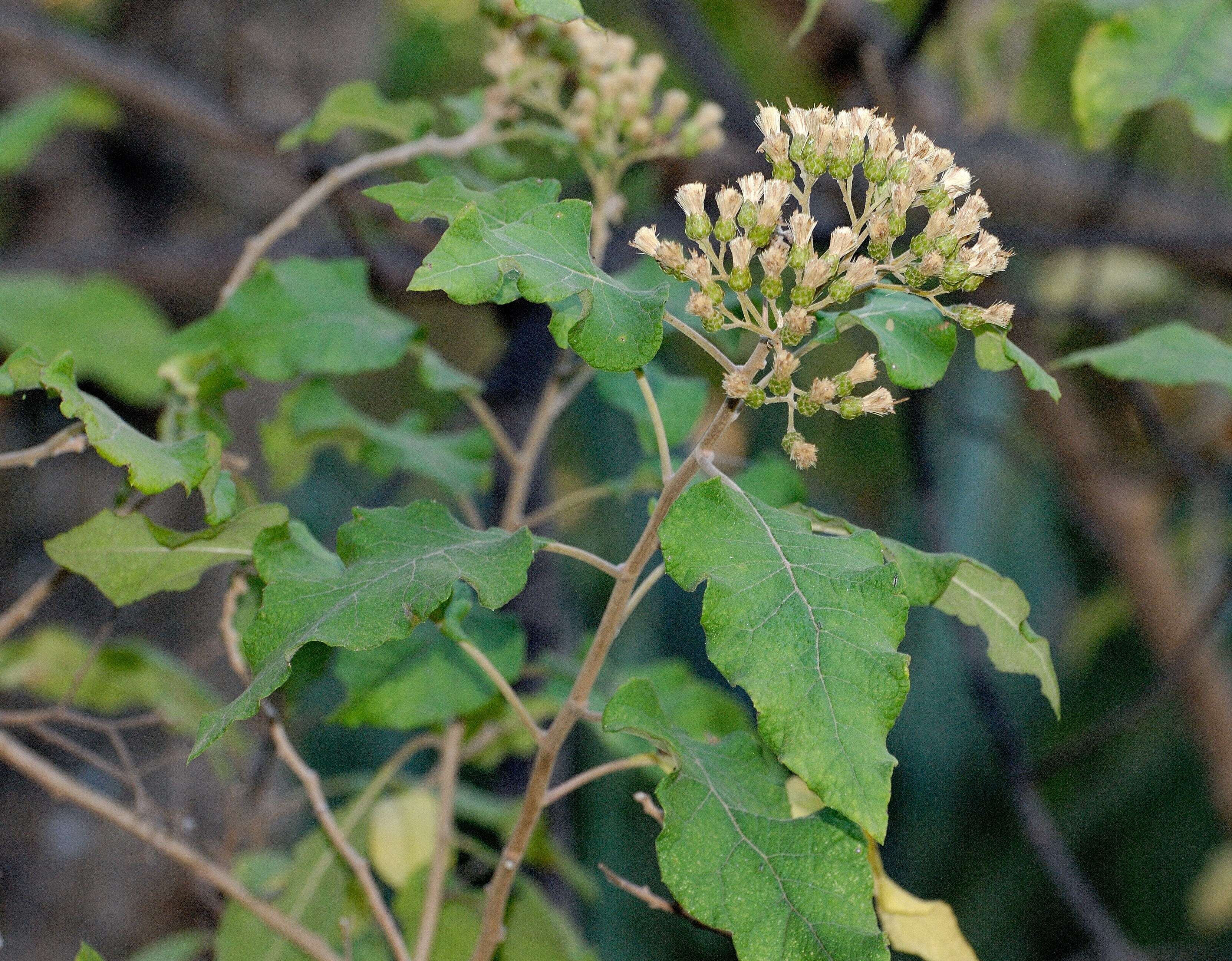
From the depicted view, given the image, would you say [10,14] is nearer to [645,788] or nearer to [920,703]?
[645,788]

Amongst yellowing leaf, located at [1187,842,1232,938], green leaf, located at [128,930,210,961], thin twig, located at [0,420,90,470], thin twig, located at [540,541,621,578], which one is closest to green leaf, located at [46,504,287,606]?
thin twig, located at [0,420,90,470]

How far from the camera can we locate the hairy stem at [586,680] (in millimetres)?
402

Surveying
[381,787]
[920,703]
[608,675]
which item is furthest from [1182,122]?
[381,787]

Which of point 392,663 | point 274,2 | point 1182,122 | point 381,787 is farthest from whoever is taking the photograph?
point 1182,122

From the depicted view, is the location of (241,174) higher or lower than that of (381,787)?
higher

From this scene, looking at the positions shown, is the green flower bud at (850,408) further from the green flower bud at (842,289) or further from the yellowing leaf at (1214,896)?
the yellowing leaf at (1214,896)

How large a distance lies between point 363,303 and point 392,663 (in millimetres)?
233

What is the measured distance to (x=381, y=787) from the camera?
734mm

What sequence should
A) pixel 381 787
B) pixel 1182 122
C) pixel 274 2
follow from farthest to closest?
pixel 1182 122 → pixel 274 2 → pixel 381 787

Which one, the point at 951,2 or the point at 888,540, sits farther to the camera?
the point at 951,2

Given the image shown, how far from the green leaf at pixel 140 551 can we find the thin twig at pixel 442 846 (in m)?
0.21

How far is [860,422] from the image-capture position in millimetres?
2730

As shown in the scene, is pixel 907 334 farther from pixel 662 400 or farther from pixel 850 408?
pixel 662 400

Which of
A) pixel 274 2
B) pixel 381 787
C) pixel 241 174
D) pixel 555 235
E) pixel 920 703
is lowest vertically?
pixel 920 703
